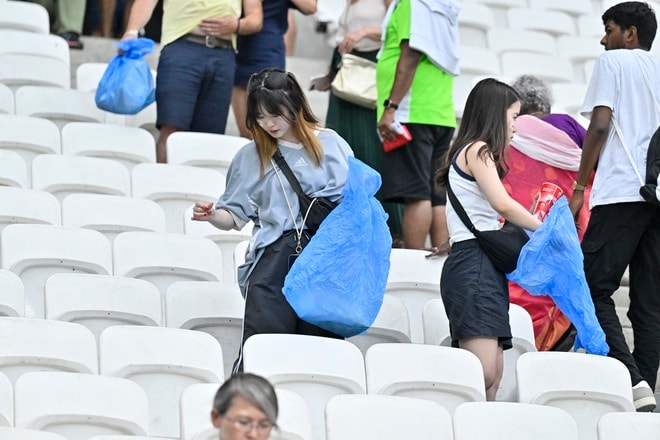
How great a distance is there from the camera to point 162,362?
498cm

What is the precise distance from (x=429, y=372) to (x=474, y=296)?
1.09 ft

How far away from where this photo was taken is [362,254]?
521cm

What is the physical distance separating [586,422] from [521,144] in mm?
1387

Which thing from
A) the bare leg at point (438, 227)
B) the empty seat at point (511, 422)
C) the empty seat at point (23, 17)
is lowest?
the bare leg at point (438, 227)

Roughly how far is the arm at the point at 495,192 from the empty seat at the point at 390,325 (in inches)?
26.3

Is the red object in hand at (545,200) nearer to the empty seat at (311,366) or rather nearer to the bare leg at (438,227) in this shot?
the empty seat at (311,366)

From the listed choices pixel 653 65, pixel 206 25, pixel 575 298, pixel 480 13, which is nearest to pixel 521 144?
pixel 653 65

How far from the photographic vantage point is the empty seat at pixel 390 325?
5754 millimetres

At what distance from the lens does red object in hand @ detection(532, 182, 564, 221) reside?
18.6 ft

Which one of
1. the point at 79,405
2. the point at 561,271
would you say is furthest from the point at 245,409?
the point at 561,271

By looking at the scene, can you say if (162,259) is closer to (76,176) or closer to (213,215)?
(213,215)

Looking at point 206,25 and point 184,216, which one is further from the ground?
point 206,25

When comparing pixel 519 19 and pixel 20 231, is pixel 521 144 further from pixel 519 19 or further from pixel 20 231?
pixel 519 19

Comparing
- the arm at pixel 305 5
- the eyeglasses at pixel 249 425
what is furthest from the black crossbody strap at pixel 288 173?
the arm at pixel 305 5
